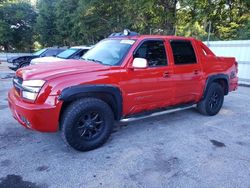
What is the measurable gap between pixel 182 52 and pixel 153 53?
0.79 metres

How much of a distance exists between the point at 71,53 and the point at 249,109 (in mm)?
7395

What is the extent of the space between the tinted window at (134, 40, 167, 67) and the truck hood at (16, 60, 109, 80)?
79 cm

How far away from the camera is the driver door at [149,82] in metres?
3.98

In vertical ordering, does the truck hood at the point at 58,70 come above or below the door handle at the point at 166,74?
above

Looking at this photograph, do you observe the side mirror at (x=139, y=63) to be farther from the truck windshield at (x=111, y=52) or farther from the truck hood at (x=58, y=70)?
the truck hood at (x=58, y=70)

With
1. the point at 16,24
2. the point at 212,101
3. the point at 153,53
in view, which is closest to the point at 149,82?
the point at 153,53

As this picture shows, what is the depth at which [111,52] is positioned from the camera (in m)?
4.28

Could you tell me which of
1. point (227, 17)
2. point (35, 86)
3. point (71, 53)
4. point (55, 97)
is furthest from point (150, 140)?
point (227, 17)

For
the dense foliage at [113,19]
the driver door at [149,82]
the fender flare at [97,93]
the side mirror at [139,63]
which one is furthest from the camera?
the dense foliage at [113,19]

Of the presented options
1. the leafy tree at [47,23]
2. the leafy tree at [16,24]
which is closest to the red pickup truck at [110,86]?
the leafy tree at [47,23]

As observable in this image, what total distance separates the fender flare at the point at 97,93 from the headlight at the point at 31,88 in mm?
311

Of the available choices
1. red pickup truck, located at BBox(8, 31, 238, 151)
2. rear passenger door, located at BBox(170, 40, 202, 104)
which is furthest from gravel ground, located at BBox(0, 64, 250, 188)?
rear passenger door, located at BBox(170, 40, 202, 104)

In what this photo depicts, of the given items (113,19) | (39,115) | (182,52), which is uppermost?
(113,19)

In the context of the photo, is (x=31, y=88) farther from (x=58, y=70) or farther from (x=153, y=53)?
(x=153, y=53)
